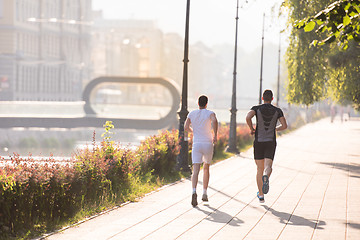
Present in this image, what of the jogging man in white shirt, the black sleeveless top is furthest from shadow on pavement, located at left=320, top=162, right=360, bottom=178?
the jogging man in white shirt

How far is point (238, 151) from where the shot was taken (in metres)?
28.4

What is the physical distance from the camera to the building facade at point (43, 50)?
353 feet

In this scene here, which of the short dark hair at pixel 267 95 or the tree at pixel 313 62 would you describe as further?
the tree at pixel 313 62

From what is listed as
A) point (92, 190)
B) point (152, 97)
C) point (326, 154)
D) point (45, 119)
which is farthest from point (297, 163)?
point (152, 97)

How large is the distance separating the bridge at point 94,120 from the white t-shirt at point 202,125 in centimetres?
5951

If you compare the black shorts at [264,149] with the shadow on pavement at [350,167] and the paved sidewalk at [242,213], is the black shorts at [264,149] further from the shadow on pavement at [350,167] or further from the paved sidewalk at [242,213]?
the shadow on pavement at [350,167]

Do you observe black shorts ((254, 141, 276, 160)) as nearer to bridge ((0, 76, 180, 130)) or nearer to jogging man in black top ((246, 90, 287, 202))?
jogging man in black top ((246, 90, 287, 202))

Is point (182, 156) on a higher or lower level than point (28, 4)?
lower

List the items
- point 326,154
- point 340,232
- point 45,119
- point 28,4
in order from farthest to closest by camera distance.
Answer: point 28,4 < point 45,119 < point 326,154 < point 340,232

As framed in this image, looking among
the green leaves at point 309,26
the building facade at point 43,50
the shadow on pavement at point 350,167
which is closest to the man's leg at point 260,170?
the green leaves at point 309,26

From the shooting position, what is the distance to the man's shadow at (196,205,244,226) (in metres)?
10.9

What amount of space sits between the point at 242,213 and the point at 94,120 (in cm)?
6229

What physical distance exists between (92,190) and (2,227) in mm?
3428

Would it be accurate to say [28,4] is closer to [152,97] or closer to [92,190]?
[152,97]
